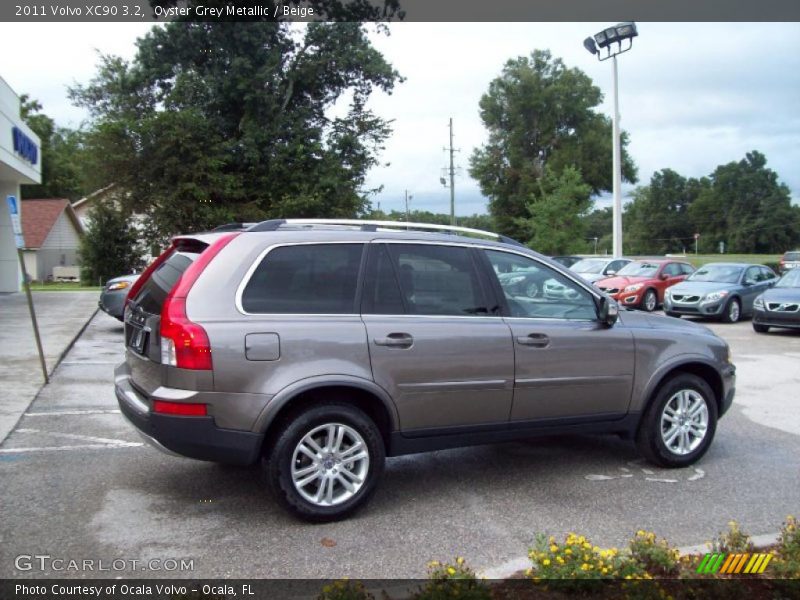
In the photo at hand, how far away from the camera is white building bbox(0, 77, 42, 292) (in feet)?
61.7

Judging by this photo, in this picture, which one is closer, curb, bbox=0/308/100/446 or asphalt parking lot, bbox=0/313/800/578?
asphalt parking lot, bbox=0/313/800/578

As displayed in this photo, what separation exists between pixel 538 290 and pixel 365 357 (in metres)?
1.64

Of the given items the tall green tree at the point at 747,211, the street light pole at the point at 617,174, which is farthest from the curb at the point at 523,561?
the tall green tree at the point at 747,211

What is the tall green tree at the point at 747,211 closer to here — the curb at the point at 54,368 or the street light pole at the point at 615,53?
the street light pole at the point at 615,53

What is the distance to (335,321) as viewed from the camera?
4.61 meters

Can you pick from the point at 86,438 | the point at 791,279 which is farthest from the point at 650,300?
the point at 86,438

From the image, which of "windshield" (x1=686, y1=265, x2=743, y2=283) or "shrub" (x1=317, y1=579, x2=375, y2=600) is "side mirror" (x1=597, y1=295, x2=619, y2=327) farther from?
"windshield" (x1=686, y1=265, x2=743, y2=283)

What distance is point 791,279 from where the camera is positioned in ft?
55.0

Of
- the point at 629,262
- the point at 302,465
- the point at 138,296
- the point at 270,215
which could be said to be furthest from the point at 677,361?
the point at 270,215

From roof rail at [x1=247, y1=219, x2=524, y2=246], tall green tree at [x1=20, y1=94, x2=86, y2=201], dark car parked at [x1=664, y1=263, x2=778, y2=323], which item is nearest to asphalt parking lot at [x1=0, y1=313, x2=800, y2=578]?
roof rail at [x1=247, y1=219, x2=524, y2=246]

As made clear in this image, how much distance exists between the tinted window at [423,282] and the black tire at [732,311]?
48.6 ft

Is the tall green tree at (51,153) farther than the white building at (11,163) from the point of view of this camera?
Yes

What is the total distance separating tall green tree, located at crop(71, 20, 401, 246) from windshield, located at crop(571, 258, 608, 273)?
14.1 metres

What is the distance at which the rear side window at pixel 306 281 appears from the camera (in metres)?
4.52
